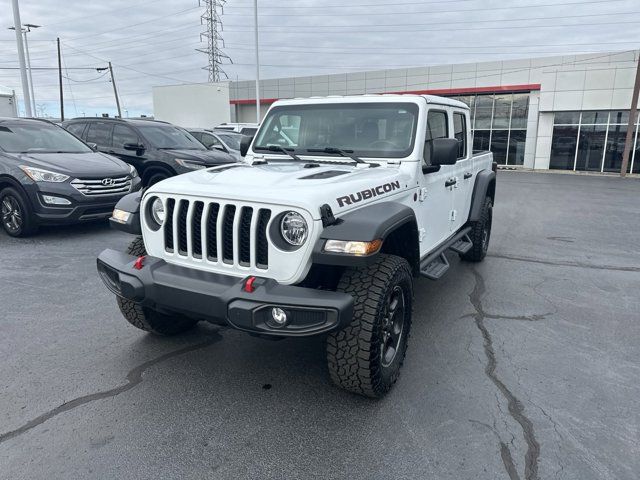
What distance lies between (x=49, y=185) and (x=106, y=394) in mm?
4862

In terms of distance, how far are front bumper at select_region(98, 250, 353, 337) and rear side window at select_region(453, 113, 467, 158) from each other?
10.3 feet

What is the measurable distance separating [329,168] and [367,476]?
2187 millimetres

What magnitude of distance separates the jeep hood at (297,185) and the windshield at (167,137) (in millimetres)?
6513

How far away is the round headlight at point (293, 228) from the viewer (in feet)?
8.99

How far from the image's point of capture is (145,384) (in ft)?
10.6

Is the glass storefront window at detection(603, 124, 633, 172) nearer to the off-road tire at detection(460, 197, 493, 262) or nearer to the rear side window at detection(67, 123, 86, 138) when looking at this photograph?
the off-road tire at detection(460, 197, 493, 262)

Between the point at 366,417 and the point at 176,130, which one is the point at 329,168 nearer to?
the point at 366,417

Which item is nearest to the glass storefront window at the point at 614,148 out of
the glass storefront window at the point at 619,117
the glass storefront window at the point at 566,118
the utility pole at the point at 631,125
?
the glass storefront window at the point at 619,117

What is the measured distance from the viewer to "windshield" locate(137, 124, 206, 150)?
31.9ft

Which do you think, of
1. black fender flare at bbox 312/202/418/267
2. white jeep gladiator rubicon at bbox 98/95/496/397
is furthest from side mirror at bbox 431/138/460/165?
black fender flare at bbox 312/202/418/267

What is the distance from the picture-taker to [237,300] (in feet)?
8.55

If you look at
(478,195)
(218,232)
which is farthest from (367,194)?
(478,195)

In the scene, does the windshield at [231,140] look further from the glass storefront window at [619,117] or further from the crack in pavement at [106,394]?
the glass storefront window at [619,117]

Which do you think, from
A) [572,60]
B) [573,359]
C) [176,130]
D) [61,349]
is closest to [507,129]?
[572,60]
